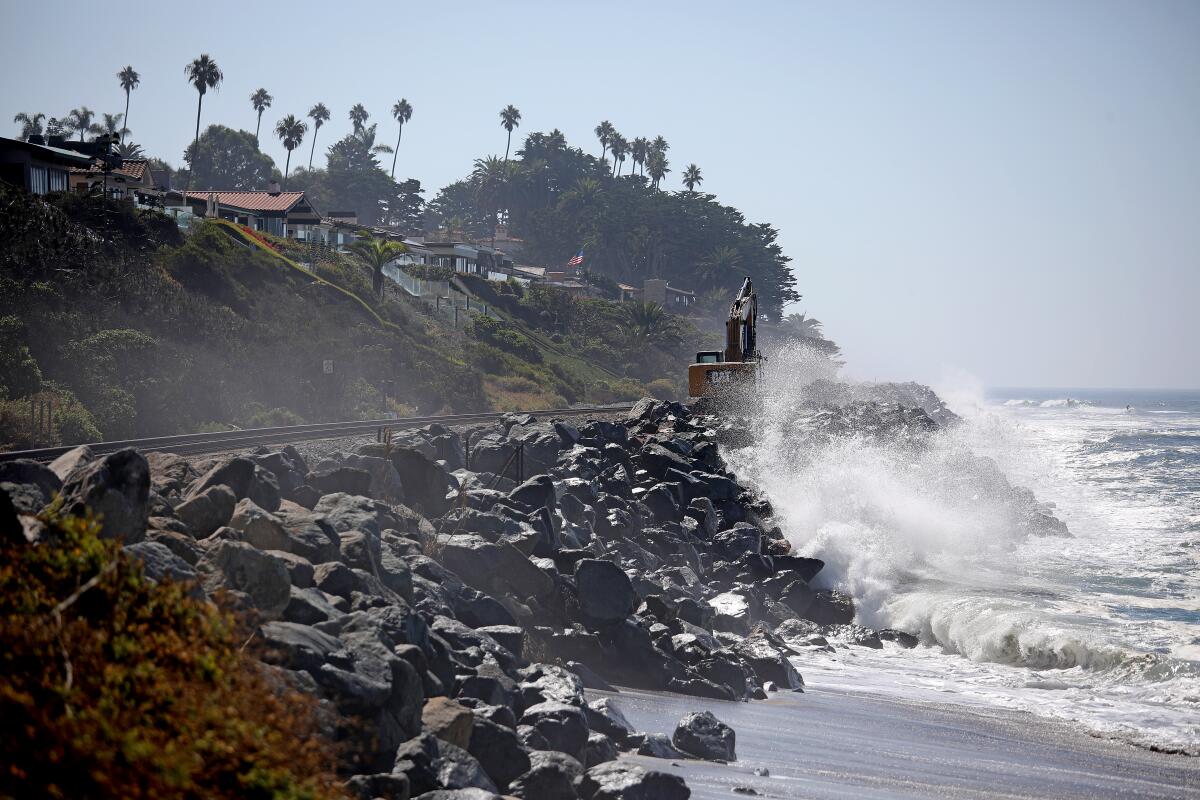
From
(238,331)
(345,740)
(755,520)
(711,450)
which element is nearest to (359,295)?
(238,331)

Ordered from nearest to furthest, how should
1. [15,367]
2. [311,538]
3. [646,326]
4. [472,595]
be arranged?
[311,538], [472,595], [15,367], [646,326]

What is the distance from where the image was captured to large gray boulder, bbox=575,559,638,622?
16.6m

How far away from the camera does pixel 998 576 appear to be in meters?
29.5

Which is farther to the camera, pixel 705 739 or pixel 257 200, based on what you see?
pixel 257 200

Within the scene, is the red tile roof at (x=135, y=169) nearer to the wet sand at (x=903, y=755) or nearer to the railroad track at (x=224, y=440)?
the railroad track at (x=224, y=440)

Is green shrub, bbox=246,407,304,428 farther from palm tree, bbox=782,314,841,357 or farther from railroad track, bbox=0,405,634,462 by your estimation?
palm tree, bbox=782,314,841,357

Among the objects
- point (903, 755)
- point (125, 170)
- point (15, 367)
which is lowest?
point (903, 755)

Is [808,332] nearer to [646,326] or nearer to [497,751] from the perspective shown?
[646,326]

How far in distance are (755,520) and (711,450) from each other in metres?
5.97

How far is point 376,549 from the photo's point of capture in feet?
43.2

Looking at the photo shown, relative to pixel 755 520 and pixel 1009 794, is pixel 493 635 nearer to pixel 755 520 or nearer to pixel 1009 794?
pixel 1009 794

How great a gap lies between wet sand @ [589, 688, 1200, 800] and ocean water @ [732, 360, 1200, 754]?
103 cm

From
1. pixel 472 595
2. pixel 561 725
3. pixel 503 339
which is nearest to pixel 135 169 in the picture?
pixel 503 339

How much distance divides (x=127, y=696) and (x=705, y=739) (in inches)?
303
